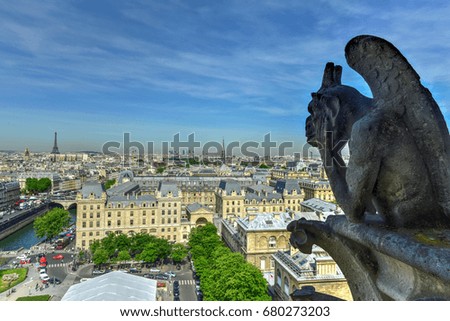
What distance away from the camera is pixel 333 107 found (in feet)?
13.0

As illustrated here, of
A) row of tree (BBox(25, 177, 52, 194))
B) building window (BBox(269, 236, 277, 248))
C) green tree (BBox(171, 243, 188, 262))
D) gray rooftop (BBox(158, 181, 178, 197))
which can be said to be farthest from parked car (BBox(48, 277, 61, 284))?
row of tree (BBox(25, 177, 52, 194))

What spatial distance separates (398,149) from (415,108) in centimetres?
43

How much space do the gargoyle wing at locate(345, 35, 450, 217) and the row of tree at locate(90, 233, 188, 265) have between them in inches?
1381

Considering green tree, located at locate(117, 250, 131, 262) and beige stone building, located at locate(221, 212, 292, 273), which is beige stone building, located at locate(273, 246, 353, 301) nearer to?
beige stone building, located at locate(221, 212, 292, 273)

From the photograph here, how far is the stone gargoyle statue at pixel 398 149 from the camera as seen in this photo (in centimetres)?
317

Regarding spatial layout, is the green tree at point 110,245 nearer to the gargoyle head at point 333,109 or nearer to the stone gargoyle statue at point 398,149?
the gargoyle head at point 333,109

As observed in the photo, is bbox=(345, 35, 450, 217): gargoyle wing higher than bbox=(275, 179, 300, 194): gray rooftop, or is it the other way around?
bbox=(345, 35, 450, 217): gargoyle wing

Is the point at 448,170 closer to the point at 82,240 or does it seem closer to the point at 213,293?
the point at 213,293

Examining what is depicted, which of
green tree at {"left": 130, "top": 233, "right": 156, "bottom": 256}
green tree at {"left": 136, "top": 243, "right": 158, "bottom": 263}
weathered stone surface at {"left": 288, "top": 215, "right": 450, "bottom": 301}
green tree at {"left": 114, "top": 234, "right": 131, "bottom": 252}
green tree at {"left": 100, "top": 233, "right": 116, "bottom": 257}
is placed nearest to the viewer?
weathered stone surface at {"left": 288, "top": 215, "right": 450, "bottom": 301}

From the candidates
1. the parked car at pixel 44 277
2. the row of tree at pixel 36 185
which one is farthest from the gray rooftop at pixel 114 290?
the row of tree at pixel 36 185

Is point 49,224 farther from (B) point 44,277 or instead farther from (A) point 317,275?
(A) point 317,275

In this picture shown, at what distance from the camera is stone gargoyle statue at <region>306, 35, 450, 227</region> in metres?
3.17

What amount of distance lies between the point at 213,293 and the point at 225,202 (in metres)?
30.2
